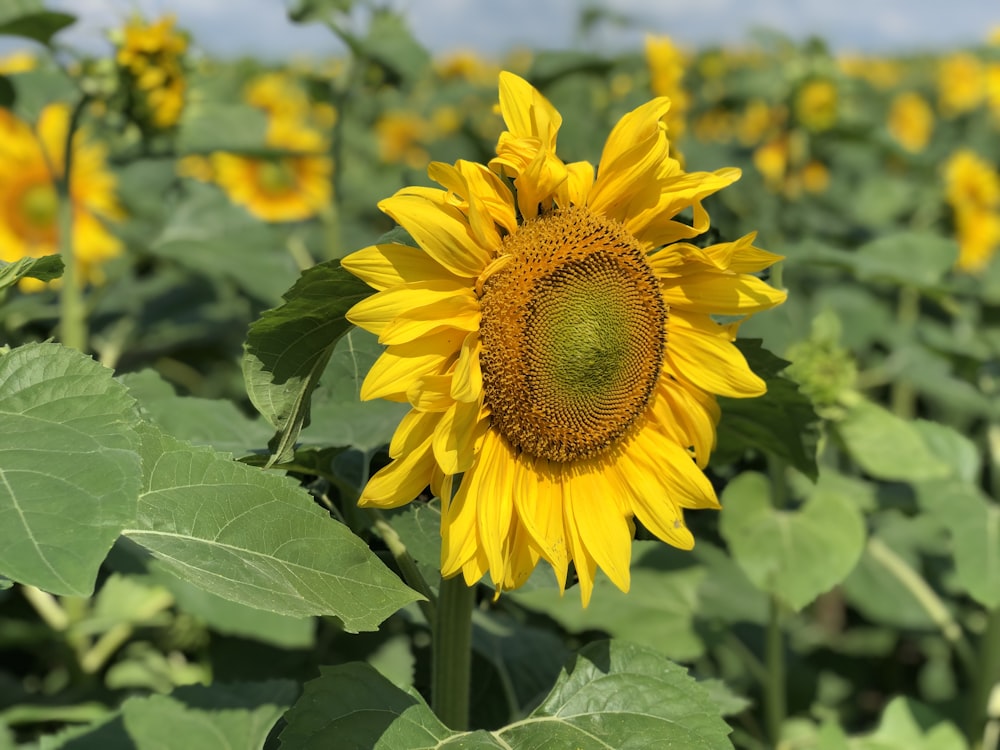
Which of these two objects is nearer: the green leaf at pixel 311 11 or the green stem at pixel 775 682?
the green stem at pixel 775 682

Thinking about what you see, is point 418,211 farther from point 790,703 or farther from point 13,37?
point 790,703

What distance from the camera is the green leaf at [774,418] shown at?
4.02 ft

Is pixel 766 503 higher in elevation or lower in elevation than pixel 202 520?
lower

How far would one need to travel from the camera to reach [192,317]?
285 cm

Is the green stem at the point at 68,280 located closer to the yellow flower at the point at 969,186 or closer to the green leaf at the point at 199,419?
the green leaf at the point at 199,419

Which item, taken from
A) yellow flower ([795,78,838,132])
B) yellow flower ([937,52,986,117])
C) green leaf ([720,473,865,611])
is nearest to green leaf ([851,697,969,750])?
green leaf ([720,473,865,611])

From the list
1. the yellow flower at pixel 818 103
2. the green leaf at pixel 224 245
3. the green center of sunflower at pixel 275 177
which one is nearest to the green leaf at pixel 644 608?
the green leaf at pixel 224 245

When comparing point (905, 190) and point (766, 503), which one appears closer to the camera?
point (766, 503)

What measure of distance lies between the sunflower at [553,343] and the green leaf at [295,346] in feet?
0.17

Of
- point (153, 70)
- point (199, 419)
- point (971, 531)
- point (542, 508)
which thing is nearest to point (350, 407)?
point (199, 419)

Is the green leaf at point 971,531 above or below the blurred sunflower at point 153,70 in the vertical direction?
below

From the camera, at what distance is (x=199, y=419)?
1.26 meters

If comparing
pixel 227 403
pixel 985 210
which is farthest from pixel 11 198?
pixel 985 210

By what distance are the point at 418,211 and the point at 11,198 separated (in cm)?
309
